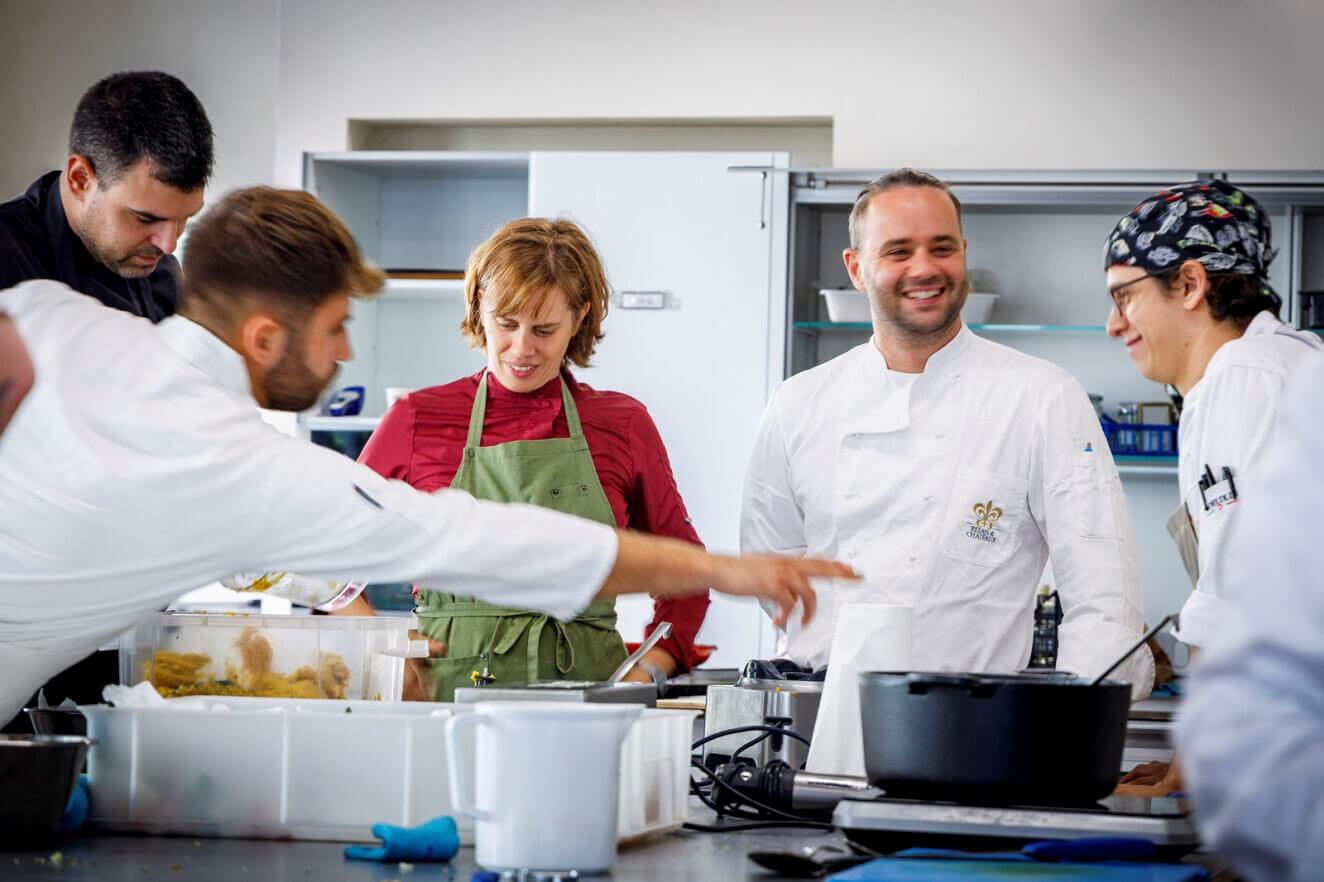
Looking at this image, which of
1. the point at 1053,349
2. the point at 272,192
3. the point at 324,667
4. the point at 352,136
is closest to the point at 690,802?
the point at 324,667

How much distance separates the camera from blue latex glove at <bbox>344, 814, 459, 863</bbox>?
1.16 metres

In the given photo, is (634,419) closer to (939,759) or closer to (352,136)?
(939,759)

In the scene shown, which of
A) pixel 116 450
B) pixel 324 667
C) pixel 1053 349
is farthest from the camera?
pixel 1053 349

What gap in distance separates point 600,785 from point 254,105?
3937 millimetres

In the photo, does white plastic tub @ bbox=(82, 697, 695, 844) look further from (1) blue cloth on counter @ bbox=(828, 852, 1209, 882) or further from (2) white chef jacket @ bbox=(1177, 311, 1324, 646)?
(2) white chef jacket @ bbox=(1177, 311, 1324, 646)

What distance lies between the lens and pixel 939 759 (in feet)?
3.72

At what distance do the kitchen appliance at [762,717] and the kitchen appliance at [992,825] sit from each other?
1.26ft

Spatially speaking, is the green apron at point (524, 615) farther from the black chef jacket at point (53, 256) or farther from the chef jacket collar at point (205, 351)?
the chef jacket collar at point (205, 351)

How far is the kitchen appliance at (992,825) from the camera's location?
1.10 metres

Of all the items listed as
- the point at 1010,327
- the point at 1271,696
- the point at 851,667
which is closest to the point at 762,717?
the point at 851,667

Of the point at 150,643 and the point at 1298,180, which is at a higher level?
the point at 1298,180

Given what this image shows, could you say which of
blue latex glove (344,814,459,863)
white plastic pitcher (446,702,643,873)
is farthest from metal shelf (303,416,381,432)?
white plastic pitcher (446,702,643,873)

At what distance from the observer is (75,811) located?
127cm

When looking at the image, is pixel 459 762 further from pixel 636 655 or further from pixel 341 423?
pixel 341 423
